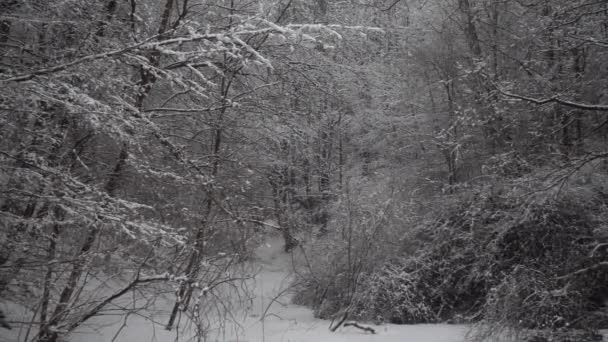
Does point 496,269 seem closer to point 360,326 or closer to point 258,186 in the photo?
point 360,326

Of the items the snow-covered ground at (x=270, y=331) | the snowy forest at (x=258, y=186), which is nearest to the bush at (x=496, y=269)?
the snowy forest at (x=258, y=186)

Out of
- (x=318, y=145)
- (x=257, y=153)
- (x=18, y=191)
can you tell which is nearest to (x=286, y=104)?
(x=257, y=153)

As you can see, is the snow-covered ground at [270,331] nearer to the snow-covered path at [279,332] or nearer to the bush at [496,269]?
the snow-covered path at [279,332]

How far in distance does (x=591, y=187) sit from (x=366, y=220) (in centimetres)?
350

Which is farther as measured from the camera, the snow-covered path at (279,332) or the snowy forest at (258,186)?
the snow-covered path at (279,332)

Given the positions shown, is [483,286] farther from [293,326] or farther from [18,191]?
[18,191]

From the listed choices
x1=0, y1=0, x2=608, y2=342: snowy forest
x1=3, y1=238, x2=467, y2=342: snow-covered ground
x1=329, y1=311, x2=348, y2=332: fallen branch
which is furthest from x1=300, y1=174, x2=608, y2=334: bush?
x1=3, y1=238, x2=467, y2=342: snow-covered ground

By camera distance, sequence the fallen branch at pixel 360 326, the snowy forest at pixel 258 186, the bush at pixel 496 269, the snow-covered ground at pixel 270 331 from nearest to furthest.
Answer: the snowy forest at pixel 258 186 → the snow-covered ground at pixel 270 331 → the bush at pixel 496 269 → the fallen branch at pixel 360 326

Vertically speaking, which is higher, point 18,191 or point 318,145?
point 318,145

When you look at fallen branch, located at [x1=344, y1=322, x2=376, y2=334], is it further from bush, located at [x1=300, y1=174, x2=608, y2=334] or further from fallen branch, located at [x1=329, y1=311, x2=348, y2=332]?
bush, located at [x1=300, y1=174, x2=608, y2=334]

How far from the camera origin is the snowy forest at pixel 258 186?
334 centimetres

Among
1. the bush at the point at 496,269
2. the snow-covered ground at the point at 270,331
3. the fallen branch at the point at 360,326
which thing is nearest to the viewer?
the snow-covered ground at the point at 270,331

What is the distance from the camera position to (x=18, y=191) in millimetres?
3225

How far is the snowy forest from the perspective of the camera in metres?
3.34
